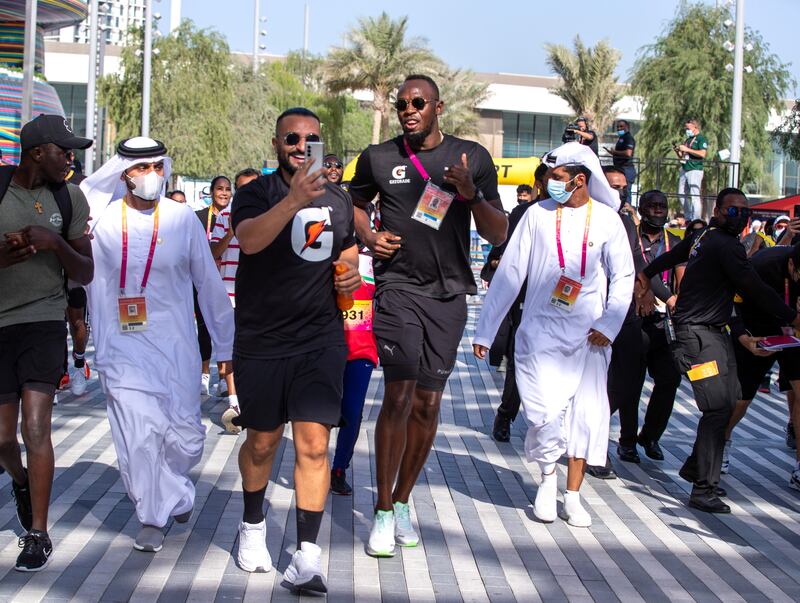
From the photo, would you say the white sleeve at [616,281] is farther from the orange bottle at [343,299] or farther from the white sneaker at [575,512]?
the orange bottle at [343,299]

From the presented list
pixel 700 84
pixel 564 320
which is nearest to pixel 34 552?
pixel 564 320

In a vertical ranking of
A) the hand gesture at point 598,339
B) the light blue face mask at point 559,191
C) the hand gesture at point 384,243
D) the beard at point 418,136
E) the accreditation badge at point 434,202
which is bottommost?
the hand gesture at point 598,339

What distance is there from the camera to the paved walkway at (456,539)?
5613 mm

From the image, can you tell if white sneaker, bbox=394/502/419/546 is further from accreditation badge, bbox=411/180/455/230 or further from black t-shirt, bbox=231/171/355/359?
accreditation badge, bbox=411/180/455/230

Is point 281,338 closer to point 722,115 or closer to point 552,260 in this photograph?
point 552,260

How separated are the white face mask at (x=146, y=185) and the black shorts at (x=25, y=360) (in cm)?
82

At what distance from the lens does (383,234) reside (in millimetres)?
6223

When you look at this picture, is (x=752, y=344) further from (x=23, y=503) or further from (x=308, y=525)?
(x=23, y=503)

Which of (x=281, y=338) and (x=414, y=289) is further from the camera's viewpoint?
(x=414, y=289)

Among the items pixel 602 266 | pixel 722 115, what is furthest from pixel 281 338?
pixel 722 115

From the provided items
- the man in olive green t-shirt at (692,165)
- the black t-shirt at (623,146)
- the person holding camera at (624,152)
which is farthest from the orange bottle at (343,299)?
the man in olive green t-shirt at (692,165)

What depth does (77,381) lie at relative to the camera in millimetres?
11195

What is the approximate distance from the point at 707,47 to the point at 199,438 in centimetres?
3587

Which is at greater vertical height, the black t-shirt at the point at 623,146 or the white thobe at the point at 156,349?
the black t-shirt at the point at 623,146
